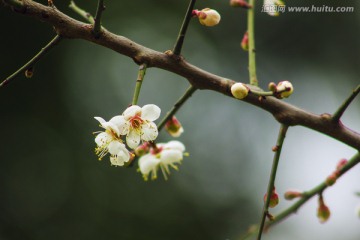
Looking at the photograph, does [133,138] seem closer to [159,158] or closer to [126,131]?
[126,131]

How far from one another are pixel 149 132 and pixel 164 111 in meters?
4.51

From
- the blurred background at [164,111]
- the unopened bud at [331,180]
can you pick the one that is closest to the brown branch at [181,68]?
the unopened bud at [331,180]

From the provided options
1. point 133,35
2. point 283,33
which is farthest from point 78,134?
point 283,33

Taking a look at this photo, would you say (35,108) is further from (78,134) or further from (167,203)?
(167,203)

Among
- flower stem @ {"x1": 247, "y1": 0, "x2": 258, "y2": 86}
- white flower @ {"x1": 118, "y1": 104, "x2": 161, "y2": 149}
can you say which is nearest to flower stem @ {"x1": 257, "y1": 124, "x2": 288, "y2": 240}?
flower stem @ {"x1": 247, "y1": 0, "x2": 258, "y2": 86}

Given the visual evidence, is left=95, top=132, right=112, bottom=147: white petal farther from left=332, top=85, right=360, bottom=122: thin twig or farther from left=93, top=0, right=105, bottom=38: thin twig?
left=332, top=85, right=360, bottom=122: thin twig

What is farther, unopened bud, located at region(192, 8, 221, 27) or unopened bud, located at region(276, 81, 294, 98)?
unopened bud, located at region(192, 8, 221, 27)

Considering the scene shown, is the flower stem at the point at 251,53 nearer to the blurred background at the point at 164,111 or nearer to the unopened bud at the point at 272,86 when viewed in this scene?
the unopened bud at the point at 272,86

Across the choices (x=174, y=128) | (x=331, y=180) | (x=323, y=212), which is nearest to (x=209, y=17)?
(x=174, y=128)

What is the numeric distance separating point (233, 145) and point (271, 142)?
514mm

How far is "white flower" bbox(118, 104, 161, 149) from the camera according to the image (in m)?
1.12

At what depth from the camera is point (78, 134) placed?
205 inches

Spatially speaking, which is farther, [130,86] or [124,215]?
[130,86]

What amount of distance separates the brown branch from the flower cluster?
0.12 metres
